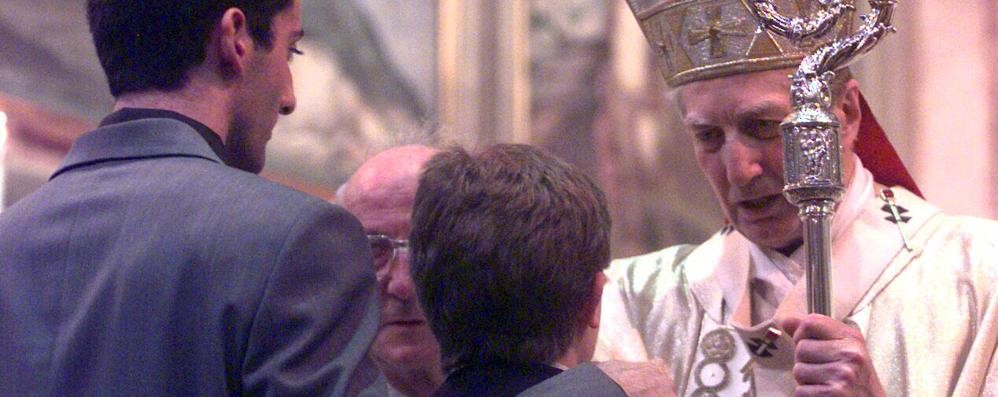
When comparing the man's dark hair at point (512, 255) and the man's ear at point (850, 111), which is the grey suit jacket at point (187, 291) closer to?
the man's dark hair at point (512, 255)

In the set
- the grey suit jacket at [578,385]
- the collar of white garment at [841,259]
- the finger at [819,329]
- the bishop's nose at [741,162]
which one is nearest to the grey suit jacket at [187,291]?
the grey suit jacket at [578,385]

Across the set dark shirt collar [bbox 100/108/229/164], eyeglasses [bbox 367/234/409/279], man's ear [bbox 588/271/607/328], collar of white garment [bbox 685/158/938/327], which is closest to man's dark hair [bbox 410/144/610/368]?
man's ear [bbox 588/271/607/328]

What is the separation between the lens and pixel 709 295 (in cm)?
367

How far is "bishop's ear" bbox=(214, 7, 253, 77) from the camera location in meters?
2.35

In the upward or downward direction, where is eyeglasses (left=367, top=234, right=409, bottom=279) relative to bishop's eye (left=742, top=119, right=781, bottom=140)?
downward

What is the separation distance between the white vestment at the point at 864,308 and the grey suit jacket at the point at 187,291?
133cm

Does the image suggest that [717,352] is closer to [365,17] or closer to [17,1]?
[17,1]

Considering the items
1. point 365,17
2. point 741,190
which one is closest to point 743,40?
point 741,190

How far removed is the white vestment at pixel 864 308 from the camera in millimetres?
3332

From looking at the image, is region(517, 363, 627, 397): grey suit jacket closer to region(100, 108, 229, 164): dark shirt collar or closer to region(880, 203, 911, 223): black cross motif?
region(100, 108, 229, 164): dark shirt collar

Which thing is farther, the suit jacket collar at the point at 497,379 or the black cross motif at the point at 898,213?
the black cross motif at the point at 898,213

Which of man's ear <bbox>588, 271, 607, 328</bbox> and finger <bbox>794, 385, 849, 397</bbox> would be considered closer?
man's ear <bbox>588, 271, 607, 328</bbox>

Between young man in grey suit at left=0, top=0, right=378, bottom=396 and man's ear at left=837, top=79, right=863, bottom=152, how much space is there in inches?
59.6

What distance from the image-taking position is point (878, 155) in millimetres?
3693
